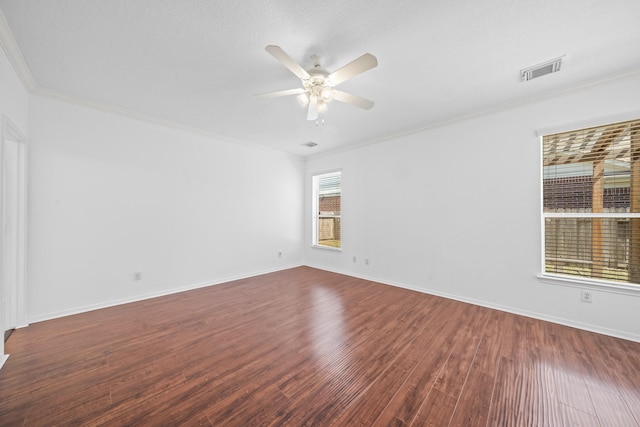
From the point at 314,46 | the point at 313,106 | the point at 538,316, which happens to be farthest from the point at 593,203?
the point at 314,46

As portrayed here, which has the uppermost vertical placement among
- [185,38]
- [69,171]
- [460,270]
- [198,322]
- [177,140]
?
[185,38]

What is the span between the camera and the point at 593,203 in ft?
8.67

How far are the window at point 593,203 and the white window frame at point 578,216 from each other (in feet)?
0.06

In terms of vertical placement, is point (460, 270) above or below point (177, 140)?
below

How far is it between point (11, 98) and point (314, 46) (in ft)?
9.31

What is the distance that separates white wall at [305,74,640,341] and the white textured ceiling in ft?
1.12

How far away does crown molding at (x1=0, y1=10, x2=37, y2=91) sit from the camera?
183cm

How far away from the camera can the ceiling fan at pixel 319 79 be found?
181cm

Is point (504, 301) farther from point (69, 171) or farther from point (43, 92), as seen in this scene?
point (43, 92)

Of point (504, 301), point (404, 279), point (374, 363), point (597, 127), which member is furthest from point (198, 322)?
point (597, 127)

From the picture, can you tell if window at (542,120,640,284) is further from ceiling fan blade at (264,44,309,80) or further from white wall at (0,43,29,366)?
white wall at (0,43,29,366)

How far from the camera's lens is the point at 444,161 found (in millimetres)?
3662

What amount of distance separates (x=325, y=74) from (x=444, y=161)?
240 centimetres

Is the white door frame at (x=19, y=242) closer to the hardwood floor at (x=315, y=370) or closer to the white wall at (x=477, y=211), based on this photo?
the hardwood floor at (x=315, y=370)
